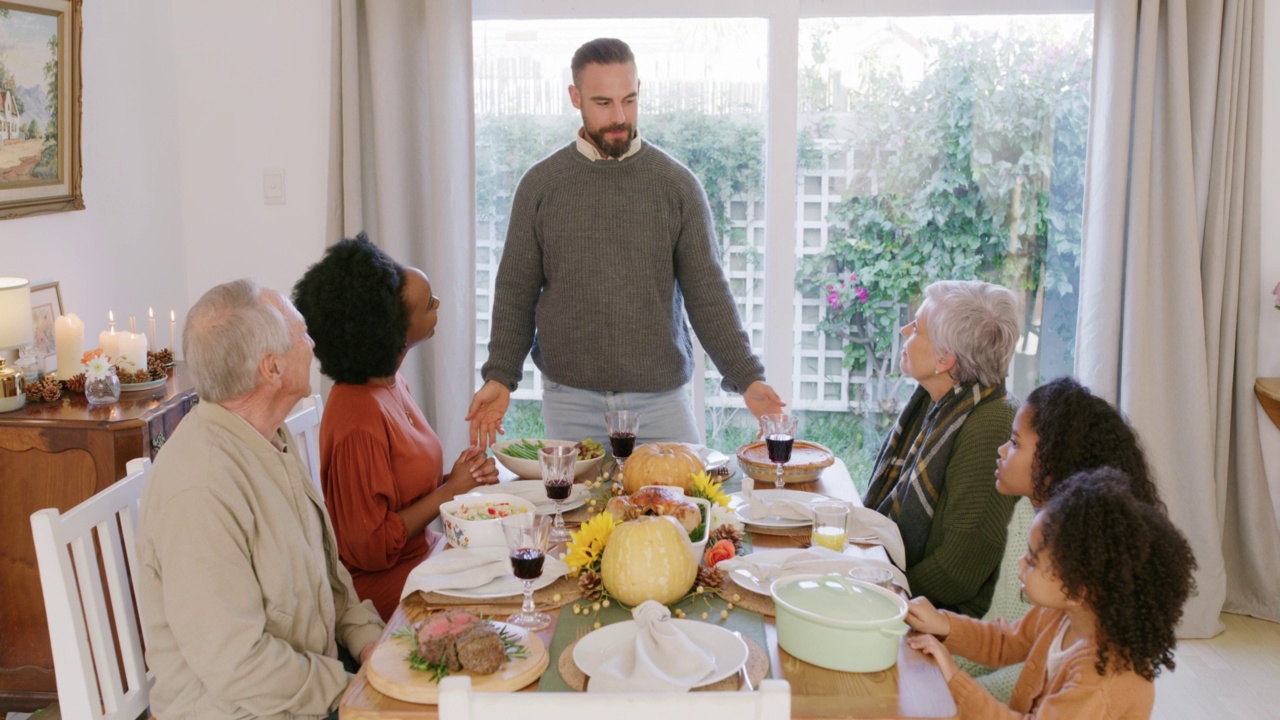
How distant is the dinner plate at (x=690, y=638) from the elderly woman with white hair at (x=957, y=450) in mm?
686

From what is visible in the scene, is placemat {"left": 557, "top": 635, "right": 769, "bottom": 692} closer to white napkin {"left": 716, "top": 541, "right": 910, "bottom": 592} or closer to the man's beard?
white napkin {"left": 716, "top": 541, "right": 910, "bottom": 592}

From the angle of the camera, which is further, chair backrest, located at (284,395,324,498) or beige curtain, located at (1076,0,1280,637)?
beige curtain, located at (1076,0,1280,637)

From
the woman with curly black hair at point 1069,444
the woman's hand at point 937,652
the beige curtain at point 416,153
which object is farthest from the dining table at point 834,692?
the beige curtain at point 416,153

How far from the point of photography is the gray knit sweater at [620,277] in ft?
9.35

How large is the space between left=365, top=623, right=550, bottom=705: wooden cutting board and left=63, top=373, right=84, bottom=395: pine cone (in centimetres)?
162

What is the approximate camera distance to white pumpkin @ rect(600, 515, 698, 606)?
1.61m

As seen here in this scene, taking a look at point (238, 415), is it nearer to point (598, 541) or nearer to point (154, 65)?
point (598, 541)

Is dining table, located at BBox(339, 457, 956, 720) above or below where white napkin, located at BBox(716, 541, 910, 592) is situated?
below

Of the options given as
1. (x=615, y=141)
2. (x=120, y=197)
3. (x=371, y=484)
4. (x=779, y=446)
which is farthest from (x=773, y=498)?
(x=120, y=197)

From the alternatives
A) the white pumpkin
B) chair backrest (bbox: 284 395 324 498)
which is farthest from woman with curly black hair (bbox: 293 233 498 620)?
the white pumpkin

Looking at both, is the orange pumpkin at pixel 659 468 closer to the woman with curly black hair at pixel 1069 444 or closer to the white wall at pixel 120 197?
the woman with curly black hair at pixel 1069 444

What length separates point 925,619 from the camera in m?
1.63

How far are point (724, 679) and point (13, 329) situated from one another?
1950mm

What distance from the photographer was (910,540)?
213cm
